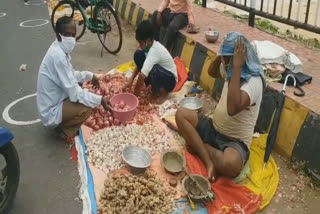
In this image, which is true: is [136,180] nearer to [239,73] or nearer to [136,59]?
[239,73]

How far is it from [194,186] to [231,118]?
78 cm

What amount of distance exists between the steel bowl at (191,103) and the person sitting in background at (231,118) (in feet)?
2.48

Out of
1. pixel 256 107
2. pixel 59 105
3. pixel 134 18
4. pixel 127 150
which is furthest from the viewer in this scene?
pixel 134 18

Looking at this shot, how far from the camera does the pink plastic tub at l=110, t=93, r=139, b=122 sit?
4.32m

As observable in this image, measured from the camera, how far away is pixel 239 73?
316 cm

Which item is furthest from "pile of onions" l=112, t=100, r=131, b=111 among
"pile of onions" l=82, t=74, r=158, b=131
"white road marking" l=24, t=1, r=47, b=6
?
"white road marking" l=24, t=1, r=47, b=6

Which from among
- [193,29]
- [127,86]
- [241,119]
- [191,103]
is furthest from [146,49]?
[241,119]

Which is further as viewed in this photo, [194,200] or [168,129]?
[168,129]

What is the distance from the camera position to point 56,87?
414cm

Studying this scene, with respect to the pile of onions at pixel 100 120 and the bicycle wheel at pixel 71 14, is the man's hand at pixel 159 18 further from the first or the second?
the pile of onions at pixel 100 120

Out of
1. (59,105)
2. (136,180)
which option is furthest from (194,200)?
(59,105)

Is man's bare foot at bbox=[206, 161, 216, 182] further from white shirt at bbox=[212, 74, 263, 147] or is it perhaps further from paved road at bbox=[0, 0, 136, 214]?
paved road at bbox=[0, 0, 136, 214]

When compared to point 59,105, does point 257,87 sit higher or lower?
higher

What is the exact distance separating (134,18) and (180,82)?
3.25 meters
